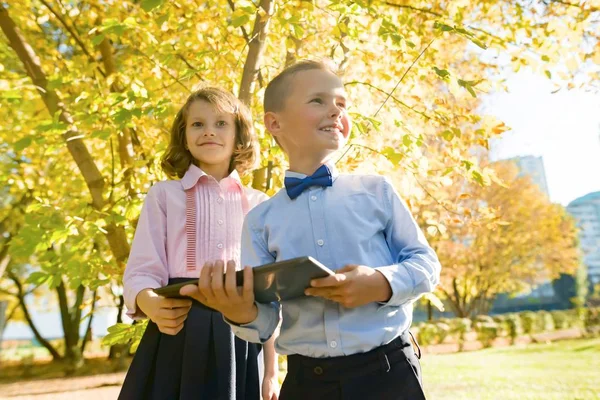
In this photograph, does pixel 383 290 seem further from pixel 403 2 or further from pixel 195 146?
pixel 403 2

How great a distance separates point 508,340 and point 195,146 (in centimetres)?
1674

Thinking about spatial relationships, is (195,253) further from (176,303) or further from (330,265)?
(330,265)

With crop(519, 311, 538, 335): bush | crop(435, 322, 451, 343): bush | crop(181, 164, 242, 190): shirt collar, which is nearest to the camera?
crop(181, 164, 242, 190): shirt collar

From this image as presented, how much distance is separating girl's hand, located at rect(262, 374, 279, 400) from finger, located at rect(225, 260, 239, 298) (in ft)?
2.91

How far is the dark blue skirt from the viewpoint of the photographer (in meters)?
1.81

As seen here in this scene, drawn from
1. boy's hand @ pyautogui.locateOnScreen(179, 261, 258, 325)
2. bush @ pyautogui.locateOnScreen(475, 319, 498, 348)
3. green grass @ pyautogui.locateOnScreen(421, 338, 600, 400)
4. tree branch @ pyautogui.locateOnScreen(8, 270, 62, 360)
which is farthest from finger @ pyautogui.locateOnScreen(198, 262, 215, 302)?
bush @ pyautogui.locateOnScreen(475, 319, 498, 348)

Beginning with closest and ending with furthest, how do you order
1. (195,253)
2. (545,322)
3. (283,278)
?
(283,278) < (195,253) < (545,322)

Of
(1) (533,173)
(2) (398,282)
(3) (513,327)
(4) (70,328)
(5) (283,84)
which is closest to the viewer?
(2) (398,282)

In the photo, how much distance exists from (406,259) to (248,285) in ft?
1.48

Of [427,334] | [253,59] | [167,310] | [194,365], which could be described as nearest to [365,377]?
[167,310]

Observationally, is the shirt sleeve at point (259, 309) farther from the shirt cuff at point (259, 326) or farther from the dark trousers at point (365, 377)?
the dark trousers at point (365, 377)

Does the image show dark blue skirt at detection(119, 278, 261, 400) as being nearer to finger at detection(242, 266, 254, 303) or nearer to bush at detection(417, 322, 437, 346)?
finger at detection(242, 266, 254, 303)

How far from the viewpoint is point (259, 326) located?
1.41 meters

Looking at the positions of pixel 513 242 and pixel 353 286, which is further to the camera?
pixel 513 242
